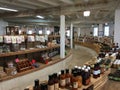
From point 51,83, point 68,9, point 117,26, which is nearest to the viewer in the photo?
point 51,83

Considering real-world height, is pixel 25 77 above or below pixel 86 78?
below

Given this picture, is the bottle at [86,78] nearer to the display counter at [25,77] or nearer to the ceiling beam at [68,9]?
the display counter at [25,77]

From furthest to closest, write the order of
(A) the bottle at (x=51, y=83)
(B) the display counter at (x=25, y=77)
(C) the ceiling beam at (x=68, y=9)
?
1. (C) the ceiling beam at (x=68, y=9)
2. (B) the display counter at (x=25, y=77)
3. (A) the bottle at (x=51, y=83)

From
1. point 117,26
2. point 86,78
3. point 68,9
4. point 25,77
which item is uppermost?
point 68,9

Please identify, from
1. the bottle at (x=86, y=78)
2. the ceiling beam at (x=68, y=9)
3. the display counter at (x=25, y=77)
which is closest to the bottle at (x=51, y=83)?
the bottle at (x=86, y=78)

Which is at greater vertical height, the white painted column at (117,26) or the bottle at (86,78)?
the white painted column at (117,26)

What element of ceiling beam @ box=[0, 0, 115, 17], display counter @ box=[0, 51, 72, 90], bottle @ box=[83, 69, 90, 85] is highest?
ceiling beam @ box=[0, 0, 115, 17]

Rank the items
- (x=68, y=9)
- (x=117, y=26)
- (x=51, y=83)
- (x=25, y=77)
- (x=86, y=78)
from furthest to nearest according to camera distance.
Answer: (x=68, y=9) → (x=117, y=26) → (x=25, y=77) → (x=86, y=78) → (x=51, y=83)

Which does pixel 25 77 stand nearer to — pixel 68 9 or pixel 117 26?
pixel 68 9

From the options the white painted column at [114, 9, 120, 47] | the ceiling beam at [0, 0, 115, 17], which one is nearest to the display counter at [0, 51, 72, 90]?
the ceiling beam at [0, 0, 115, 17]

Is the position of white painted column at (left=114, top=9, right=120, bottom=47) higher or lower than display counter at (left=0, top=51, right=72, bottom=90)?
higher

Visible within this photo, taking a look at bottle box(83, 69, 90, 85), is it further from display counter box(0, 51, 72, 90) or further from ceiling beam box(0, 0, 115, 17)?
ceiling beam box(0, 0, 115, 17)

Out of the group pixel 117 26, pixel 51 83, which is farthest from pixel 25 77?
pixel 117 26

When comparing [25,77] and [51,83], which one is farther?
[25,77]
